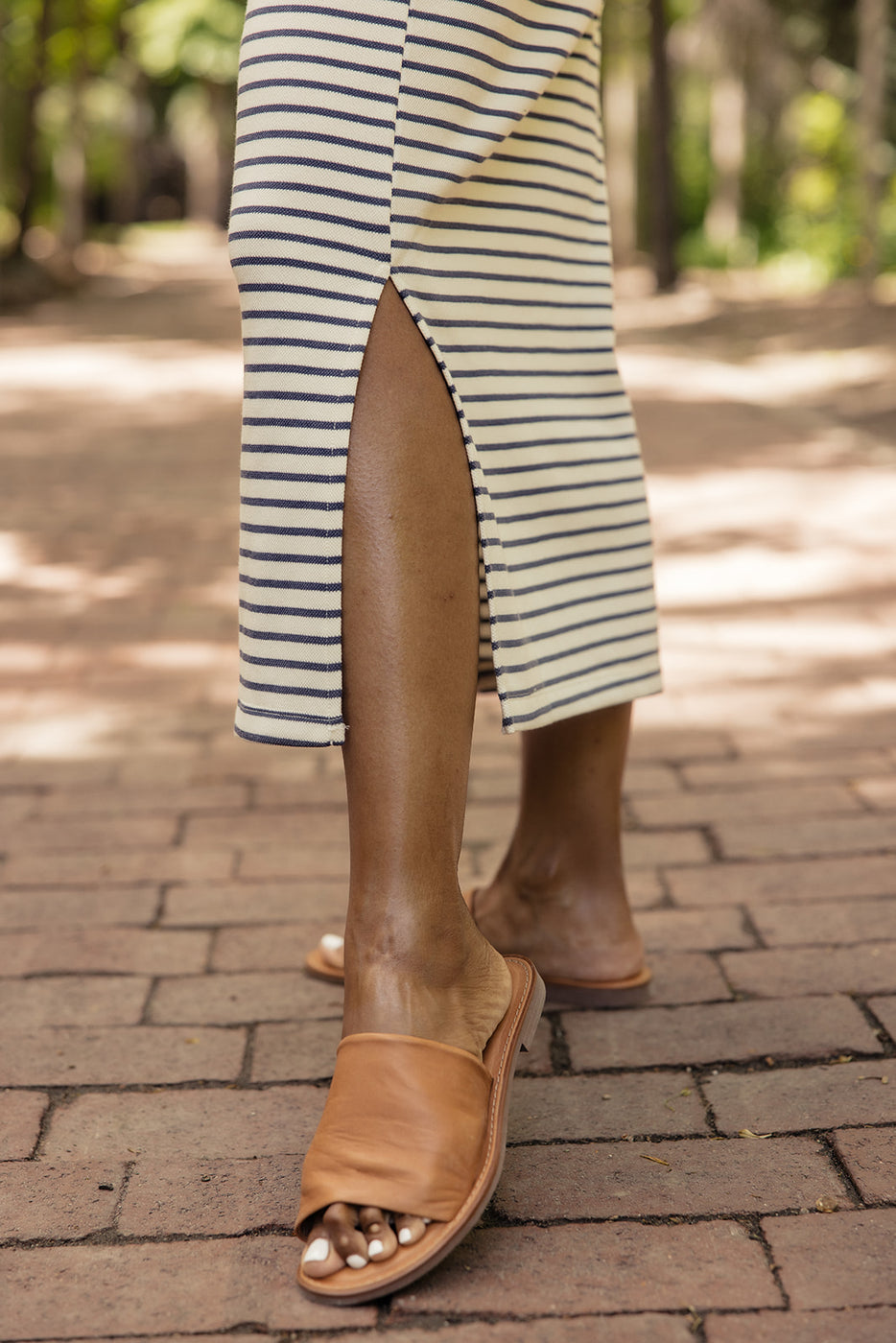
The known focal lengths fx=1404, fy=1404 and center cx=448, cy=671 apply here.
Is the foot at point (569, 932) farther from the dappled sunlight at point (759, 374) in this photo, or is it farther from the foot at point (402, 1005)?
the dappled sunlight at point (759, 374)

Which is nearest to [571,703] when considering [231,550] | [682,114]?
[231,550]

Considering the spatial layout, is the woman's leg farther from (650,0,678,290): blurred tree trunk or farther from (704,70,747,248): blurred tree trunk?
(704,70,747,248): blurred tree trunk

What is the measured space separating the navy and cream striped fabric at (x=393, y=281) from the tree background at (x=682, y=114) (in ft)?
50.2

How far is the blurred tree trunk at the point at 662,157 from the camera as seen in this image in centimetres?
1734

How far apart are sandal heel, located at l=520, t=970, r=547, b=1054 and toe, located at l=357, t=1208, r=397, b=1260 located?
26 cm

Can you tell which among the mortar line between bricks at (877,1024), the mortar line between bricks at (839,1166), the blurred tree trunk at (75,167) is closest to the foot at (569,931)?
the mortar line between bricks at (877,1024)

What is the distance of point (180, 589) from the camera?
14.9 ft

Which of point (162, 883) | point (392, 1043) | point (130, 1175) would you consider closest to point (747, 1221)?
point (392, 1043)

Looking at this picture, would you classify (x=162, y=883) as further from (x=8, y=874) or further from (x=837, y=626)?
(x=837, y=626)

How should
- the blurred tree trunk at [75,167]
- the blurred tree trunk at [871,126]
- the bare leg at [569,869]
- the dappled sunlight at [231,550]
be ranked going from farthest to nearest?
the blurred tree trunk at [75,167] < the blurred tree trunk at [871,126] < the dappled sunlight at [231,550] < the bare leg at [569,869]

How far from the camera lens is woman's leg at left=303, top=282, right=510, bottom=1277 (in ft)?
4.42

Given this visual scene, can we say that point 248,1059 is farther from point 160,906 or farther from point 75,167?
point 75,167

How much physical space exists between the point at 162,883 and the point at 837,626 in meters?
2.32

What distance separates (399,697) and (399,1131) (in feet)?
1.31
